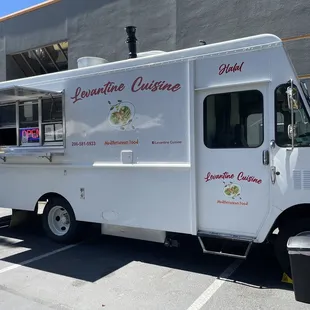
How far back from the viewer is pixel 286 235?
177 inches

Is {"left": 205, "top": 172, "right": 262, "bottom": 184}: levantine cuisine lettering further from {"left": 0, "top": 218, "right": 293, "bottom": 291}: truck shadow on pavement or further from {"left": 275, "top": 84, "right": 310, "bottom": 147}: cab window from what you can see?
{"left": 0, "top": 218, "right": 293, "bottom": 291}: truck shadow on pavement

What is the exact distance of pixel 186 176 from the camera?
5.07 m

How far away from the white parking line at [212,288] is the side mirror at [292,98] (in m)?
2.32

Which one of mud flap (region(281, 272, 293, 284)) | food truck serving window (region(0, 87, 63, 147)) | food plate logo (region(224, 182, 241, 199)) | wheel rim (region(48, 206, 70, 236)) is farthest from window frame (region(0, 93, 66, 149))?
mud flap (region(281, 272, 293, 284))

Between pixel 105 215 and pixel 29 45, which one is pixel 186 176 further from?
pixel 29 45

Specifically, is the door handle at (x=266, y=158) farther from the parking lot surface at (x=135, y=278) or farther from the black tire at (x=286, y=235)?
the parking lot surface at (x=135, y=278)

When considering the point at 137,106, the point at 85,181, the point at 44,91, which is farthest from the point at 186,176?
the point at 44,91

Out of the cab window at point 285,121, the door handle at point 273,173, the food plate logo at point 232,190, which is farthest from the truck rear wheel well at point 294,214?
the cab window at point 285,121

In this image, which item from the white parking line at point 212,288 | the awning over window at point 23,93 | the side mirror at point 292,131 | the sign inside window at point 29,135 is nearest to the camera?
the white parking line at point 212,288

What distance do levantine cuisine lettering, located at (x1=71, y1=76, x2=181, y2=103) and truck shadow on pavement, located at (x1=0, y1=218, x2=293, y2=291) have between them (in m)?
2.51

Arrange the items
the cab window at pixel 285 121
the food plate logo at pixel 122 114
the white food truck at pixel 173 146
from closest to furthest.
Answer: the cab window at pixel 285 121
the white food truck at pixel 173 146
the food plate logo at pixel 122 114

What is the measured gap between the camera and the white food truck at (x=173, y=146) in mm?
4457

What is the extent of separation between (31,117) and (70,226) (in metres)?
2.07

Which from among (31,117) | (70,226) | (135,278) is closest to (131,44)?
(31,117)
